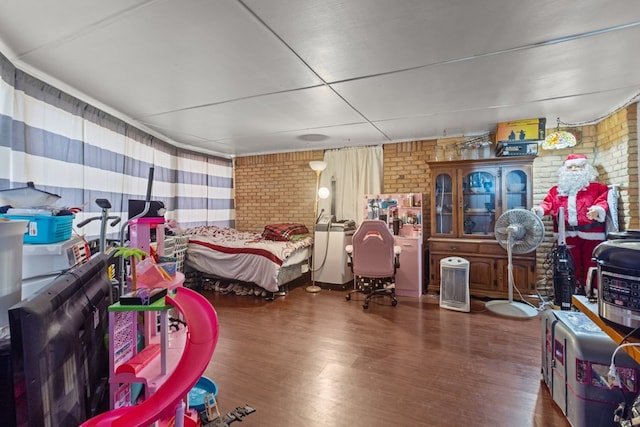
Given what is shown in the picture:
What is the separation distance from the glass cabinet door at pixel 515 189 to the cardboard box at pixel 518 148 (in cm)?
22

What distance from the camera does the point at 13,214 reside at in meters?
1.51

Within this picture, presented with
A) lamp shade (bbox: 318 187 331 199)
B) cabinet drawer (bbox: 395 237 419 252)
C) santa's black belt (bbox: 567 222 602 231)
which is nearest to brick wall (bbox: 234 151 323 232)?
lamp shade (bbox: 318 187 331 199)

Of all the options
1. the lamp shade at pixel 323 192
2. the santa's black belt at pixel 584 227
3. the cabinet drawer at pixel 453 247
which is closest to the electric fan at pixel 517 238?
the cabinet drawer at pixel 453 247

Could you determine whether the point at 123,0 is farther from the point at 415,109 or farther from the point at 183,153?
the point at 183,153

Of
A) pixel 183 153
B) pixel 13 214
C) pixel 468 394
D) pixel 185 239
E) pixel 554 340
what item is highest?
pixel 183 153

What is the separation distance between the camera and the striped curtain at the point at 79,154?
2.28m

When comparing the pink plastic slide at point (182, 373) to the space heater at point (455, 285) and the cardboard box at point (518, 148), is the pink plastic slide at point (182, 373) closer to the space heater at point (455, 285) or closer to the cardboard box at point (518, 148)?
the space heater at point (455, 285)

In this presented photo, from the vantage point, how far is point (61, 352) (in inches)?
30.4

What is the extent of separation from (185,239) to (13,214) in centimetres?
292

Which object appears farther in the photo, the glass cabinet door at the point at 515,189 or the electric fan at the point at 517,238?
the glass cabinet door at the point at 515,189

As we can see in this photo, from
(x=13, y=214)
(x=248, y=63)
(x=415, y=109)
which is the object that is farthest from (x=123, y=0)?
(x=415, y=109)

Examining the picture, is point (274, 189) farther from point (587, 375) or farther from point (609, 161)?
point (587, 375)

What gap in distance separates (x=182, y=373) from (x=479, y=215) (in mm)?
4176

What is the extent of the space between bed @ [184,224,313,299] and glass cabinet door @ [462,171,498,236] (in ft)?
7.69
